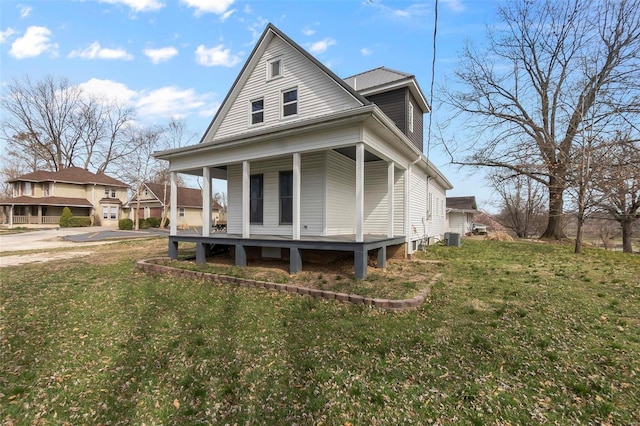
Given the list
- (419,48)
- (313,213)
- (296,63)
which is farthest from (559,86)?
(313,213)

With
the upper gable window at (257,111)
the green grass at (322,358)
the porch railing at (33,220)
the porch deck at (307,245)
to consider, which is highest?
the upper gable window at (257,111)

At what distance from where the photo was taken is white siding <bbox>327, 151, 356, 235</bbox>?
8.83 metres

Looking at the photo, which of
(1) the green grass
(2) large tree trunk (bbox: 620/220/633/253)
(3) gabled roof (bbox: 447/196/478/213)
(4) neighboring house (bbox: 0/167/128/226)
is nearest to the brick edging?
(1) the green grass

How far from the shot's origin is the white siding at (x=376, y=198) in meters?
10.1

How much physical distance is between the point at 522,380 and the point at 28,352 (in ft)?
19.8

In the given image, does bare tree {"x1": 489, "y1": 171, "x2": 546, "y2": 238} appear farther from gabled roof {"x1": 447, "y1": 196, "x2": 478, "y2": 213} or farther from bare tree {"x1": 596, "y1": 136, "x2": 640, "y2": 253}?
bare tree {"x1": 596, "y1": 136, "x2": 640, "y2": 253}

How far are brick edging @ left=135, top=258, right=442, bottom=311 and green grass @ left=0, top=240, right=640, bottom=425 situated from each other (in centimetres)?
19

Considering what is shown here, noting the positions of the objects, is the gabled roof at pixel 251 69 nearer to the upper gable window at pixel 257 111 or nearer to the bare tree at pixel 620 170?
the upper gable window at pixel 257 111

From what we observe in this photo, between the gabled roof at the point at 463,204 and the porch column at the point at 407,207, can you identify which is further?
the gabled roof at the point at 463,204

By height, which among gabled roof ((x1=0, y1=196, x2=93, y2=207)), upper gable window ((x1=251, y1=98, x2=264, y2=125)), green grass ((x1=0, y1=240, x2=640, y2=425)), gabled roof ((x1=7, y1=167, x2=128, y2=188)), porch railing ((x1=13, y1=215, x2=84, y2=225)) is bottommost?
green grass ((x1=0, y1=240, x2=640, y2=425))

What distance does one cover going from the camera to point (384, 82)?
37.0ft

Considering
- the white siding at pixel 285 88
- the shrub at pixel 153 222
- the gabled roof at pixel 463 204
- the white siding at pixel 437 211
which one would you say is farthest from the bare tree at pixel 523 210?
the shrub at pixel 153 222

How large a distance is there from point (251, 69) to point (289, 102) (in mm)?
2208

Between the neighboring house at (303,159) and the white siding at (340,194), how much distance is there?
1.2 inches
